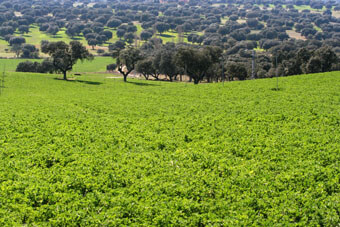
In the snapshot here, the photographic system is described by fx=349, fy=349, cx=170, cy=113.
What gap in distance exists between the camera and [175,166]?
2166 cm

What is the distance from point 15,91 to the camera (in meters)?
71.6

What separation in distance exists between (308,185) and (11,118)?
3037cm

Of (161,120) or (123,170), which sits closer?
(123,170)

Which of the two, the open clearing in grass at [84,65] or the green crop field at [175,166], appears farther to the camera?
the open clearing in grass at [84,65]

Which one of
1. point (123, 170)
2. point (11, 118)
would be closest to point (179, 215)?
point (123, 170)

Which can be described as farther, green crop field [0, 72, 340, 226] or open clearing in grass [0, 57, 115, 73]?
open clearing in grass [0, 57, 115, 73]

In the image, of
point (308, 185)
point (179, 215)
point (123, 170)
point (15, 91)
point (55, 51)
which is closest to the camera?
point (179, 215)

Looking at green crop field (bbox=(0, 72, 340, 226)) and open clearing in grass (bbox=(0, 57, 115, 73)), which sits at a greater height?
open clearing in grass (bbox=(0, 57, 115, 73))

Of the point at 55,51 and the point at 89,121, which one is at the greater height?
the point at 55,51

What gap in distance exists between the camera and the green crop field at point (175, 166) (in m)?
15.7

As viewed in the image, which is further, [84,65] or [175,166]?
[84,65]

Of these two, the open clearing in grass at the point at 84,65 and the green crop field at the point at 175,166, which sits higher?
the open clearing in grass at the point at 84,65

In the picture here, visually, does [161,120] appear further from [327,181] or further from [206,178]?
[327,181]

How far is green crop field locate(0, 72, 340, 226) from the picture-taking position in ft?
51.6
